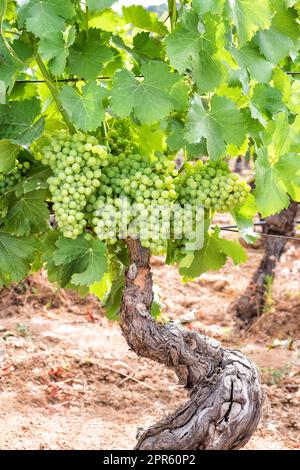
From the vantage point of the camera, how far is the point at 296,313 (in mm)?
6102

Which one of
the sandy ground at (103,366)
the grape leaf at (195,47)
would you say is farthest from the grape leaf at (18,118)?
the sandy ground at (103,366)

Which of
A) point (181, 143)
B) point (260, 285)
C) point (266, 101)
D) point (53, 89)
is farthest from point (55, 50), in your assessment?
point (260, 285)

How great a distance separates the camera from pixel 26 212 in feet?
8.34

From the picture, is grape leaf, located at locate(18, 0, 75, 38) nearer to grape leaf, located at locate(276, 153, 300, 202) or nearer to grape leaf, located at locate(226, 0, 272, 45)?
grape leaf, located at locate(226, 0, 272, 45)

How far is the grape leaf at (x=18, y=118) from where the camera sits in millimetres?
2348

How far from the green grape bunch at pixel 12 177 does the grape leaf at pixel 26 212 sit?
6 centimetres

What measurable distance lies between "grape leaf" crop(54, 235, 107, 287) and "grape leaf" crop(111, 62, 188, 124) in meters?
0.47

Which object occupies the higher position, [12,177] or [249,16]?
[249,16]

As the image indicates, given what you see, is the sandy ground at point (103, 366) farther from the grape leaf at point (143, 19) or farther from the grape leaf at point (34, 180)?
the grape leaf at point (143, 19)

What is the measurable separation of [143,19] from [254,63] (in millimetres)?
549

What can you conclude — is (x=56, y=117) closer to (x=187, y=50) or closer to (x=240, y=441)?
(x=187, y=50)

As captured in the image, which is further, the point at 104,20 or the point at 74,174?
the point at 104,20

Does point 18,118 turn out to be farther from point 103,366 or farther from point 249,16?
point 103,366

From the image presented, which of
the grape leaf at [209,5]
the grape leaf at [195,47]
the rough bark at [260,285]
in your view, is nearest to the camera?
the grape leaf at [209,5]
